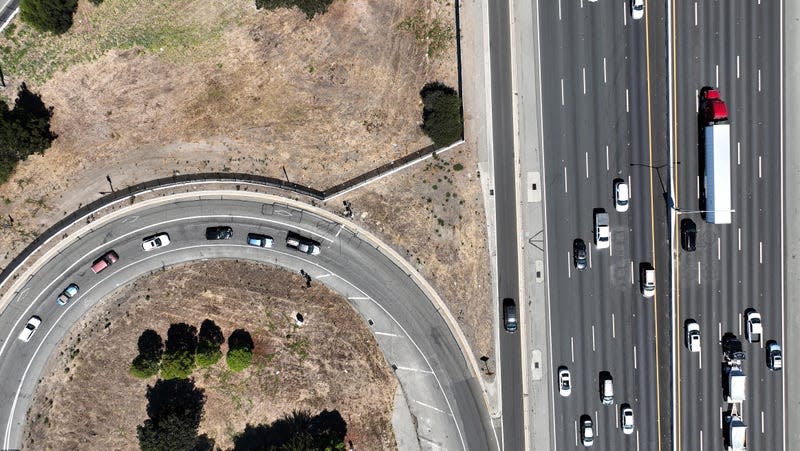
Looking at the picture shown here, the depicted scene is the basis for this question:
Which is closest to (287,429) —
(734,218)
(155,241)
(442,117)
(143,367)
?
(143,367)

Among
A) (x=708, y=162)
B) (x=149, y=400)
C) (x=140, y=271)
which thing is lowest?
(x=149, y=400)

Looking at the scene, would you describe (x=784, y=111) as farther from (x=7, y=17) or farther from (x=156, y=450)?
(x=7, y=17)

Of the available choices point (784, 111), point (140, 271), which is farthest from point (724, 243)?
point (140, 271)

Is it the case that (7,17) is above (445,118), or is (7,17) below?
above

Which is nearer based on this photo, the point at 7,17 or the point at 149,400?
the point at 7,17

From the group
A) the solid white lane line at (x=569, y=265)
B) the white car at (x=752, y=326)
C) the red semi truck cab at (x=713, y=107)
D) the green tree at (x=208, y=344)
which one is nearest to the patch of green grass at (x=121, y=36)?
the green tree at (x=208, y=344)

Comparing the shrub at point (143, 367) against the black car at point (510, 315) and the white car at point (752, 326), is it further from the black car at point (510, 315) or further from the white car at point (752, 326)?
the white car at point (752, 326)
